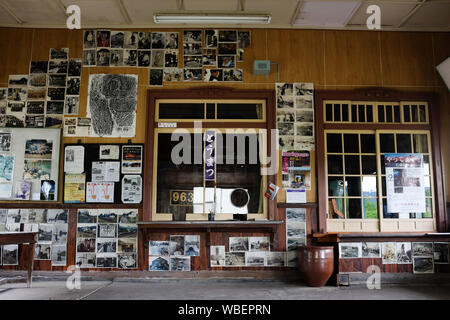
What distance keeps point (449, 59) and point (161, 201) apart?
525 centimetres

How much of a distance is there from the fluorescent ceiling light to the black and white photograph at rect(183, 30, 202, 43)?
66 centimetres

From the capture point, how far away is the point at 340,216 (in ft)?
20.6

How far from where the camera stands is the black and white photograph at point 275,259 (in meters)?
6.11

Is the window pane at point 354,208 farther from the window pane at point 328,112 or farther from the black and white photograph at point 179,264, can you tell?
the black and white photograph at point 179,264

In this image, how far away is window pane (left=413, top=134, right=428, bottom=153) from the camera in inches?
255

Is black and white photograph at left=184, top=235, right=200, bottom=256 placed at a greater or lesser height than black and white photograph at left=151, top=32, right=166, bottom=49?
lesser

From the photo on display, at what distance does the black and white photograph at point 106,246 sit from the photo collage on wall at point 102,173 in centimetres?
64

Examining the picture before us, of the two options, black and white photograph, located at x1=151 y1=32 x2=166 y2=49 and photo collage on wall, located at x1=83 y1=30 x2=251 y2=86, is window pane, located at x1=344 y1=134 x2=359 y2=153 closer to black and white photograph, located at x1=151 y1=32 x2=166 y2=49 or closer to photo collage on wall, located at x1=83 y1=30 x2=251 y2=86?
photo collage on wall, located at x1=83 y1=30 x2=251 y2=86

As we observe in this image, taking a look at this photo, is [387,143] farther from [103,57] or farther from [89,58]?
[89,58]

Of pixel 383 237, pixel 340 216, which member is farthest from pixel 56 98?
pixel 383 237

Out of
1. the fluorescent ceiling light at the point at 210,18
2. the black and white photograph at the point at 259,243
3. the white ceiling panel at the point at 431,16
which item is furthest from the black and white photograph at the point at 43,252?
the white ceiling panel at the point at 431,16

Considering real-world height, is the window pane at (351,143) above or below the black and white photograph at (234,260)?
above

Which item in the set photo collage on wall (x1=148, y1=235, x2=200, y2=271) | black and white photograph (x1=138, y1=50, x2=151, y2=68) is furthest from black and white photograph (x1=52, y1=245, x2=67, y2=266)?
black and white photograph (x1=138, y1=50, x2=151, y2=68)

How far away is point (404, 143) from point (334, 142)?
121cm
